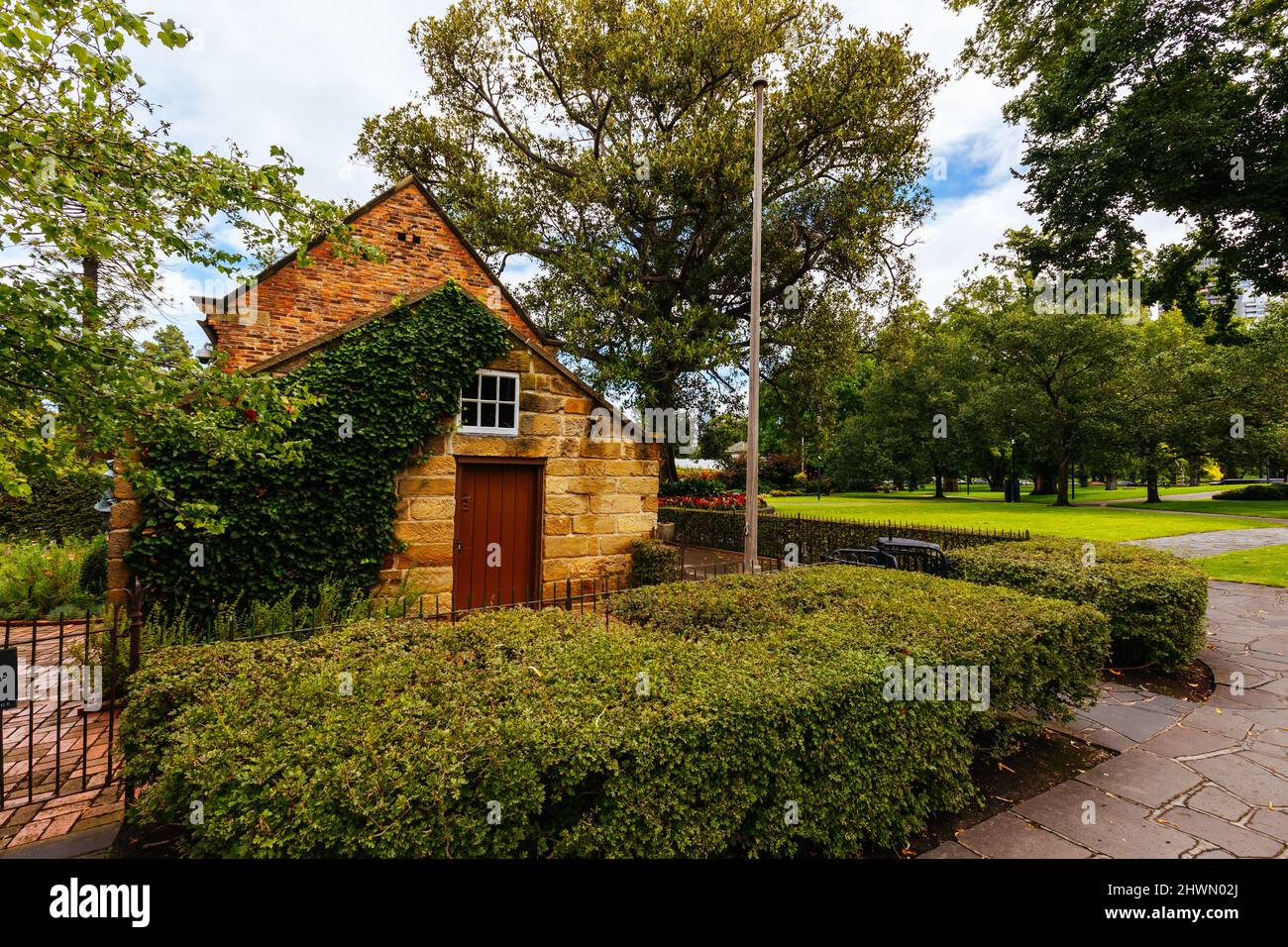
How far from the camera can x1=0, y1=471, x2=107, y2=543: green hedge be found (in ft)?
44.7

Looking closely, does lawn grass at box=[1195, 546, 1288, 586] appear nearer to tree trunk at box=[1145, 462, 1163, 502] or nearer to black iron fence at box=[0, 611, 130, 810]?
black iron fence at box=[0, 611, 130, 810]

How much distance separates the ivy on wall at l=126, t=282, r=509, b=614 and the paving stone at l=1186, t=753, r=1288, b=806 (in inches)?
364

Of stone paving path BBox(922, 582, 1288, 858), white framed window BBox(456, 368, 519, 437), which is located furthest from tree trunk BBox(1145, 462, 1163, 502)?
white framed window BBox(456, 368, 519, 437)

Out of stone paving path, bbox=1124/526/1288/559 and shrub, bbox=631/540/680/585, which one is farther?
stone paving path, bbox=1124/526/1288/559

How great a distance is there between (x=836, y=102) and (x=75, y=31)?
17.6 meters

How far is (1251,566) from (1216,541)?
5.39 m

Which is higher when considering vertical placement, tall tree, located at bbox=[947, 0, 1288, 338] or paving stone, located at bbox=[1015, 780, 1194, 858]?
tall tree, located at bbox=[947, 0, 1288, 338]

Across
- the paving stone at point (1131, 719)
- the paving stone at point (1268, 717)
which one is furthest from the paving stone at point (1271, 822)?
the paving stone at point (1268, 717)

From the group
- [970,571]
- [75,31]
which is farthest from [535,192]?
[970,571]

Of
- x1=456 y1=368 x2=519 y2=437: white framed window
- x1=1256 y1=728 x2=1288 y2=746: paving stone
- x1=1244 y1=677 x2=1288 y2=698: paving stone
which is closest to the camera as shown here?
x1=1256 y1=728 x2=1288 y2=746: paving stone

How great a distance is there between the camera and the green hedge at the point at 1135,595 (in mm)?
6148

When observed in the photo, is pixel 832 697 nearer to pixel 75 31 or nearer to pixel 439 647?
pixel 439 647

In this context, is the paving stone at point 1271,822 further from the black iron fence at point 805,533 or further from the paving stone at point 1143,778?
the black iron fence at point 805,533

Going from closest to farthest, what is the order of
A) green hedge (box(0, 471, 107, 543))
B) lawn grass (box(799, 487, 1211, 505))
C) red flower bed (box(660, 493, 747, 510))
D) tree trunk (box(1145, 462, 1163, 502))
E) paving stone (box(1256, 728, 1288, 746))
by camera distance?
paving stone (box(1256, 728, 1288, 746)) → green hedge (box(0, 471, 107, 543)) → red flower bed (box(660, 493, 747, 510)) → tree trunk (box(1145, 462, 1163, 502)) → lawn grass (box(799, 487, 1211, 505))
